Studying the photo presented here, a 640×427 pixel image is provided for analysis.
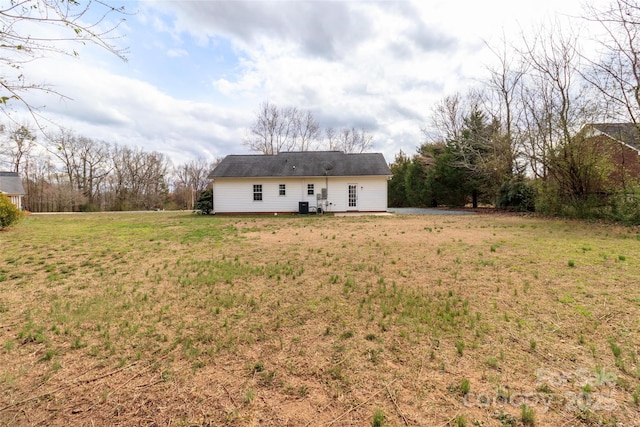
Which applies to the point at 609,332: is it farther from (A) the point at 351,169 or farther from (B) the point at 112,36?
(A) the point at 351,169

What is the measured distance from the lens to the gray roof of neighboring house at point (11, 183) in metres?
27.1

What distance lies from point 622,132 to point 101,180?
1809 inches

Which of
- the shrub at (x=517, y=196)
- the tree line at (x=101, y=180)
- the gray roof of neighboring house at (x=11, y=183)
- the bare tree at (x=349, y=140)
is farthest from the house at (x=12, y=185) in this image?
the shrub at (x=517, y=196)

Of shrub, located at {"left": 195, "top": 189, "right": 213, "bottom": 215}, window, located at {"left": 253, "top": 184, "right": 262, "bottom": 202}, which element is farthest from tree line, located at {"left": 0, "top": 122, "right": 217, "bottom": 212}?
window, located at {"left": 253, "top": 184, "right": 262, "bottom": 202}

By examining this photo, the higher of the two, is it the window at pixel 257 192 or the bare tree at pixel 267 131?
the bare tree at pixel 267 131

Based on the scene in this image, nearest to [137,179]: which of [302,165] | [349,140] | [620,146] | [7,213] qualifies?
[349,140]

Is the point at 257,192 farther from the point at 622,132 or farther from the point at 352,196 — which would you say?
the point at 622,132

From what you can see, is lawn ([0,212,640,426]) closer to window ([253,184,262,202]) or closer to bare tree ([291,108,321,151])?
window ([253,184,262,202])

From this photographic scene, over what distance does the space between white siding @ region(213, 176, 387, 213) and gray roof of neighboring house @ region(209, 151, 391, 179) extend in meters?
0.42

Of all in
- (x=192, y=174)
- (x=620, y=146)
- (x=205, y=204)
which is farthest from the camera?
(x=192, y=174)

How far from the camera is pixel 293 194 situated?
62.3 ft

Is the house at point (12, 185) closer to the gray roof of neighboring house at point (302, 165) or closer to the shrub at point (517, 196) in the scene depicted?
the gray roof of neighboring house at point (302, 165)

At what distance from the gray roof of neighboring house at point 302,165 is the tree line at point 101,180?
1118 centimetres

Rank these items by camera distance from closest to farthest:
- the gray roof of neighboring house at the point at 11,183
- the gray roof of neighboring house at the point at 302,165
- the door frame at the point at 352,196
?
1. the gray roof of neighboring house at the point at 302,165
2. the door frame at the point at 352,196
3. the gray roof of neighboring house at the point at 11,183
